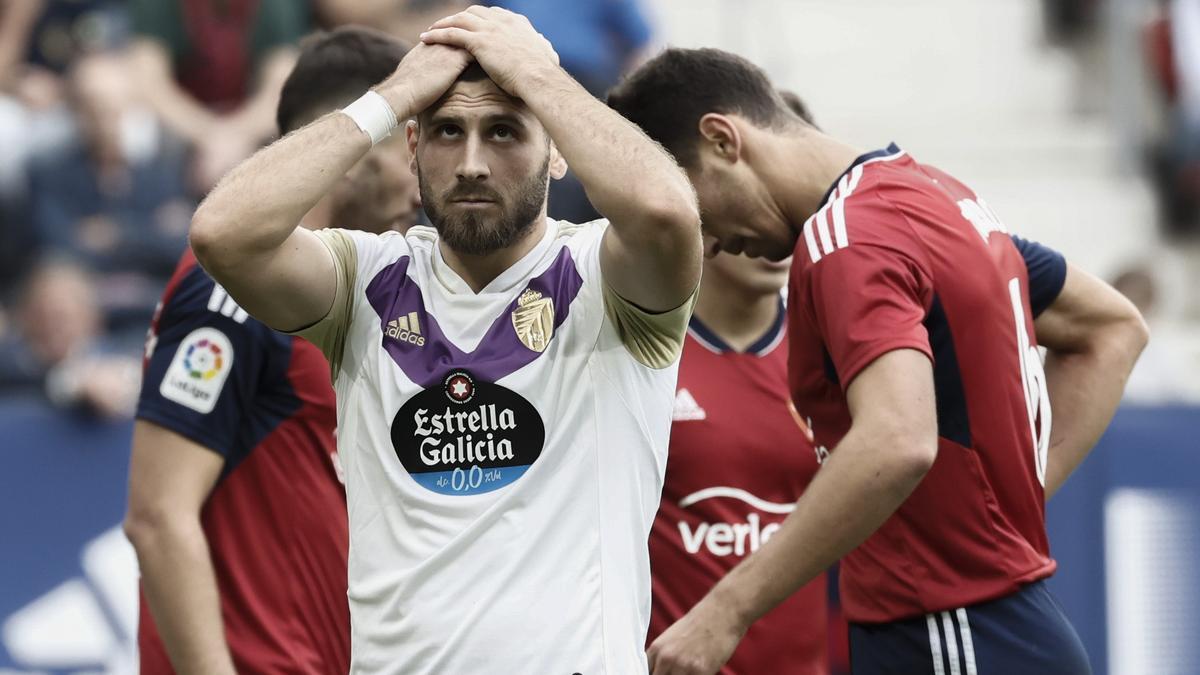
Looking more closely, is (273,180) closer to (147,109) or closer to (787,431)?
(787,431)

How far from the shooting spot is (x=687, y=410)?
468 centimetres

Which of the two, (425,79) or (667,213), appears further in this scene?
(425,79)

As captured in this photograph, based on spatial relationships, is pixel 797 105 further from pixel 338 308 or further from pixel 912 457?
pixel 338 308

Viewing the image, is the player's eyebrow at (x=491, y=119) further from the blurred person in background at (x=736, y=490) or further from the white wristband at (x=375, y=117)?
the blurred person in background at (x=736, y=490)

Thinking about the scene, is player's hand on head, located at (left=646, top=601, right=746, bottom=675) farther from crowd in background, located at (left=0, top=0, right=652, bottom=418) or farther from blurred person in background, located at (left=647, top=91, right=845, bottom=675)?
crowd in background, located at (left=0, top=0, right=652, bottom=418)

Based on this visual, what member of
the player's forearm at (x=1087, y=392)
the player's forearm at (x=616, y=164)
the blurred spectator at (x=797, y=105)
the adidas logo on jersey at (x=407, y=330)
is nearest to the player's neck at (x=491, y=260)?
the adidas logo on jersey at (x=407, y=330)

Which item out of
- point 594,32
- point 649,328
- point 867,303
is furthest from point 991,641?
point 594,32

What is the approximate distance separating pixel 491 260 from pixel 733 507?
141cm

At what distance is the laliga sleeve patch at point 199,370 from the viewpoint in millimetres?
4055

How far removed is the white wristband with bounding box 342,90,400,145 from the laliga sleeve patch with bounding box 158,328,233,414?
90 centimetres

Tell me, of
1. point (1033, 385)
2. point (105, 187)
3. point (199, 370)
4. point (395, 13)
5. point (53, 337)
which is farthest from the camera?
point (395, 13)

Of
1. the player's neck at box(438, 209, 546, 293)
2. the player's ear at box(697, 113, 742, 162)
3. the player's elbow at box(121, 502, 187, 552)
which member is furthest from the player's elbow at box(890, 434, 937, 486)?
the player's elbow at box(121, 502, 187, 552)

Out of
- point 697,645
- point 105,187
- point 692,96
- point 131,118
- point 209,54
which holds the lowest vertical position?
point 697,645

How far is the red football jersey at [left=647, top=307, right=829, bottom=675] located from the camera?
461 cm
